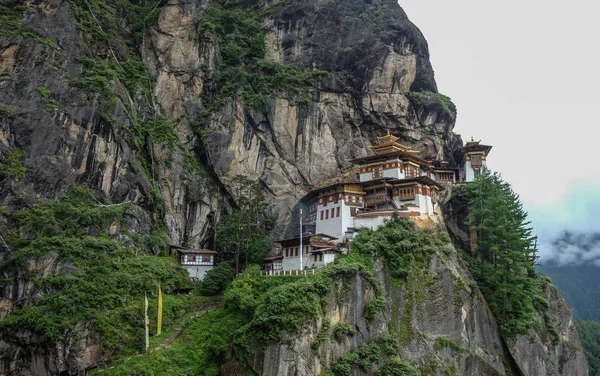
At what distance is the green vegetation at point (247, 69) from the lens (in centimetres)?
5878

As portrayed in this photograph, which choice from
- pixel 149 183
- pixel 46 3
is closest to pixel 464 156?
pixel 149 183

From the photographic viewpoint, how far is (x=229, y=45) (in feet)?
211

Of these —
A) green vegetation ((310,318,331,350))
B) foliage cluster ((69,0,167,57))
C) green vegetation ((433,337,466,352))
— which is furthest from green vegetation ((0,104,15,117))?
green vegetation ((433,337,466,352))

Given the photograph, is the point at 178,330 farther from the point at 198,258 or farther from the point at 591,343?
the point at 591,343

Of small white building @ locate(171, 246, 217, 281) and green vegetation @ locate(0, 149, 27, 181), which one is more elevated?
green vegetation @ locate(0, 149, 27, 181)

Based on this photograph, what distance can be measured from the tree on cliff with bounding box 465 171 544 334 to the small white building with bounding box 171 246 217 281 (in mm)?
25740

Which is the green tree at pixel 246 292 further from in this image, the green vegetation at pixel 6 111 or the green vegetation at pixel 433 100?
the green vegetation at pixel 433 100

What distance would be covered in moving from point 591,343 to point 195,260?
2942 inches

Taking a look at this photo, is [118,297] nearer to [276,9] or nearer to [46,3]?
[46,3]

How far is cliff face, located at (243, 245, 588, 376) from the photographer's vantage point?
31905 mm

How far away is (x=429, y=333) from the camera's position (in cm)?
3719

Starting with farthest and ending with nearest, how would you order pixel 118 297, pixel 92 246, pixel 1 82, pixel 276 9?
pixel 276 9 → pixel 1 82 → pixel 92 246 → pixel 118 297

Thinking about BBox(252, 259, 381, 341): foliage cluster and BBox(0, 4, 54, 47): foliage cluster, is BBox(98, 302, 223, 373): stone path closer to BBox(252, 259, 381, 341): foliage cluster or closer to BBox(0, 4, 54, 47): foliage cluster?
BBox(252, 259, 381, 341): foliage cluster

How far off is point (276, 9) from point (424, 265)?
1856 inches
